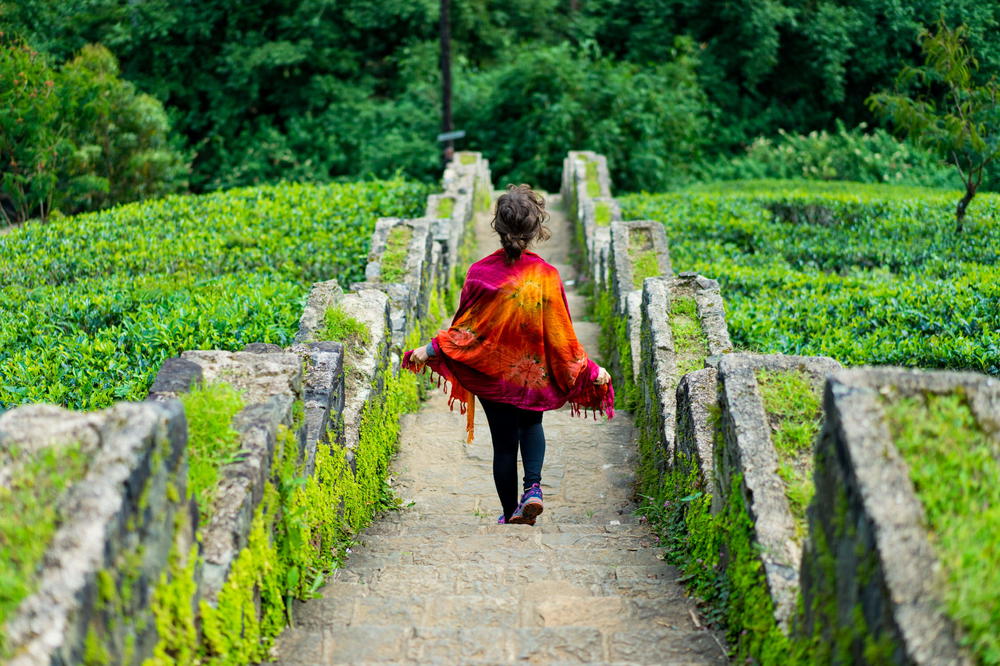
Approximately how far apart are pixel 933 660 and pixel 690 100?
1996 centimetres

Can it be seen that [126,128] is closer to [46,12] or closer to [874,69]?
[46,12]

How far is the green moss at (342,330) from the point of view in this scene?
5532mm

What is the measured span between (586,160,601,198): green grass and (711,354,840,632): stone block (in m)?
9.74

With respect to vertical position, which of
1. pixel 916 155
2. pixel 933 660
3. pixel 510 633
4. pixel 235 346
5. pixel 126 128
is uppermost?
pixel 933 660

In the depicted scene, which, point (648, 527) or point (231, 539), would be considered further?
point (648, 527)

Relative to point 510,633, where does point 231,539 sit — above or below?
above

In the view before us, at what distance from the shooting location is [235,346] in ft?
22.9

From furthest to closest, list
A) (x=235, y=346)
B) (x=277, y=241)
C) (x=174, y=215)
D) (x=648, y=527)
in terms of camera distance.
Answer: (x=174, y=215), (x=277, y=241), (x=235, y=346), (x=648, y=527)

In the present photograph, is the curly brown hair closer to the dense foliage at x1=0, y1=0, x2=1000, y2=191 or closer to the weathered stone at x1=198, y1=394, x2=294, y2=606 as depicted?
the weathered stone at x1=198, y1=394, x2=294, y2=606

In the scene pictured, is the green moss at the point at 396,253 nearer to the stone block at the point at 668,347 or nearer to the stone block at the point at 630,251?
the stone block at the point at 630,251

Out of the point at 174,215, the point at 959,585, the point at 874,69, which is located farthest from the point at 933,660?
the point at 874,69

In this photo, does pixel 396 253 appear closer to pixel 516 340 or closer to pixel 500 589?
pixel 516 340

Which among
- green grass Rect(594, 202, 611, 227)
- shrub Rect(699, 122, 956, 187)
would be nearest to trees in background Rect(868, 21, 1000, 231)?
green grass Rect(594, 202, 611, 227)

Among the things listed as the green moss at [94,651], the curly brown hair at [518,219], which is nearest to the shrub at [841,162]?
the curly brown hair at [518,219]
